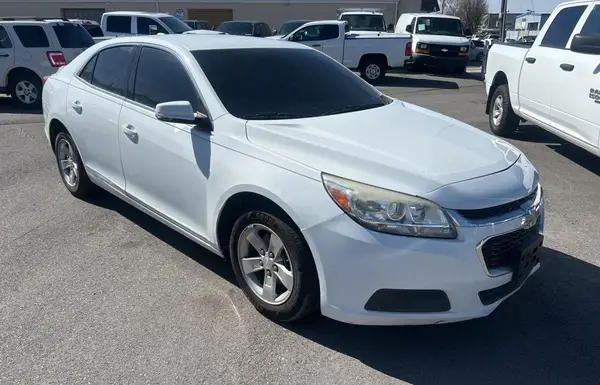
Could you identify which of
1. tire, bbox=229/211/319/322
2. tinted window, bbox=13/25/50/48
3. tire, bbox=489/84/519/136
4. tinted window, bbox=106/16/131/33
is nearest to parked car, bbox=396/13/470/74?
tinted window, bbox=106/16/131/33

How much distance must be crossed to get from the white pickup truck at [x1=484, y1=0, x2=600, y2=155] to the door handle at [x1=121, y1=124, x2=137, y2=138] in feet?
15.3

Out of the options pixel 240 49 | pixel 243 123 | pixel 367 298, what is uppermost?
pixel 240 49

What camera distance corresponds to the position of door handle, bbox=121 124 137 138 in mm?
4238

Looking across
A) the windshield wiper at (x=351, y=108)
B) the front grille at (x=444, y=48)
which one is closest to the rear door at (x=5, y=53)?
the windshield wiper at (x=351, y=108)

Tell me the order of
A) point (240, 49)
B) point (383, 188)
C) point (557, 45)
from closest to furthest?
1. point (383, 188)
2. point (240, 49)
3. point (557, 45)

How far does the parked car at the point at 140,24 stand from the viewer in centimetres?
1659

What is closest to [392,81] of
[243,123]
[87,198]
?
[87,198]

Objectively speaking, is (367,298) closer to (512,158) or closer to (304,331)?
(304,331)

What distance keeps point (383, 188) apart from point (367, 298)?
586 millimetres

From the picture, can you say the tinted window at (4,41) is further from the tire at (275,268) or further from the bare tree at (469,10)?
the bare tree at (469,10)

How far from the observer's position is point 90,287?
390 centimetres

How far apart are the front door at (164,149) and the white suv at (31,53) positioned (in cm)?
815

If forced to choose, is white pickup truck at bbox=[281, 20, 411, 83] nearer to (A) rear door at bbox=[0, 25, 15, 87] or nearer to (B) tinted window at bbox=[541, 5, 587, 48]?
(A) rear door at bbox=[0, 25, 15, 87]

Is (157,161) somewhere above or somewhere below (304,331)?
above
